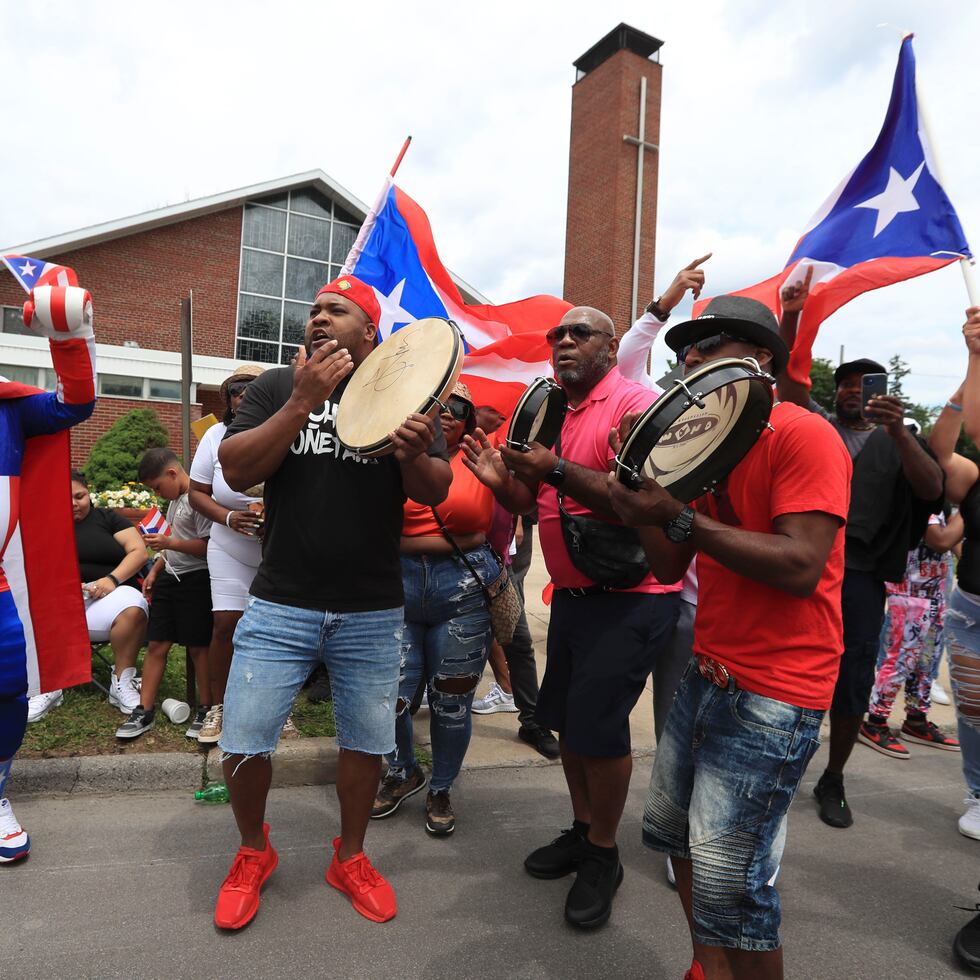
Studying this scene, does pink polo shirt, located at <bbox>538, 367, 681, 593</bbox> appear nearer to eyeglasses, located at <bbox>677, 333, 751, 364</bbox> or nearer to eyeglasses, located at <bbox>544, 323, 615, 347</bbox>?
eyeglasses, located at <bbox>544, 323, 615, 347</bbox>

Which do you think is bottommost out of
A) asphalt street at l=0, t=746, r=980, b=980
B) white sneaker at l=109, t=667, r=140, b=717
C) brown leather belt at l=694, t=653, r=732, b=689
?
asphalt street at l=0, t=746, r=980, b=980

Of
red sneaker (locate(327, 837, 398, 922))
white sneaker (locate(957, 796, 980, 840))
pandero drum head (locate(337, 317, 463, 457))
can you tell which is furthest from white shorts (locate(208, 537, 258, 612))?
white sneaker (locate(957, 796, 980, 840))

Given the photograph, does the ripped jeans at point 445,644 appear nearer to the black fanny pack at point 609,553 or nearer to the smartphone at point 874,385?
the black fanny pack at point 609,553

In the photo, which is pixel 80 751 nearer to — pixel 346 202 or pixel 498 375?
pixel 498 375

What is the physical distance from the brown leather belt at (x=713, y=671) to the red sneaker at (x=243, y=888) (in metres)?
1.80

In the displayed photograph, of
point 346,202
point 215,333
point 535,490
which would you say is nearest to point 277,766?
point 535,490

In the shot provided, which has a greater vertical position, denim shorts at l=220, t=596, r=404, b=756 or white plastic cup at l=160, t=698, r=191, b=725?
denim shorts at l=220, t=596, r=404, b=756

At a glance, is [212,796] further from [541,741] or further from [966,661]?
[966,661]

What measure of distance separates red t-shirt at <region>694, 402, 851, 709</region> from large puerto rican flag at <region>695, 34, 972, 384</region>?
1831 mm

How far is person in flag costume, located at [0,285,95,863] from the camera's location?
9.62ft

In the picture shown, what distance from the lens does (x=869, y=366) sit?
385 cm

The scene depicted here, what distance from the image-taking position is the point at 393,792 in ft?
12.0

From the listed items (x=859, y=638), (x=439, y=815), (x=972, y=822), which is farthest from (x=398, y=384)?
(x=972, y=822)

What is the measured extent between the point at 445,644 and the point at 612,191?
74.6 ft
